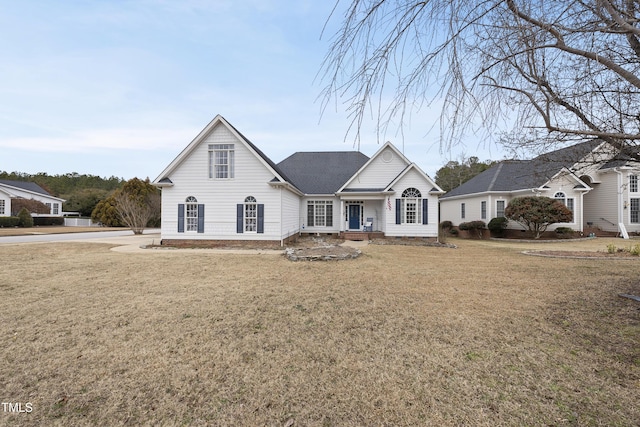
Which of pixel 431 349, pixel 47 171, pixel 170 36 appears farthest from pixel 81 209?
pixel 431 349

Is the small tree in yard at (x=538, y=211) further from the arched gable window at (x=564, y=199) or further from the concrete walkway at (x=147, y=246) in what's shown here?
the concrete walkway at (x=147, y=246)

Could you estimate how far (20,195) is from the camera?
3981cm

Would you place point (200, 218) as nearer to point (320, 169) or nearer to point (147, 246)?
point (147, 246)

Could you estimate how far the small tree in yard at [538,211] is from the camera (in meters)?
18.5

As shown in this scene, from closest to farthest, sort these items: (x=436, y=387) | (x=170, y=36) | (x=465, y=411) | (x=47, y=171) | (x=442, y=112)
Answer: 1. (x=465, y=411)
2. (x=442, y=112)
3. (x=436, y=387)
4. (x=170, y=36)
5. (x=47, y=171)

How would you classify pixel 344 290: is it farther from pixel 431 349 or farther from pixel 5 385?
pixel 5 385

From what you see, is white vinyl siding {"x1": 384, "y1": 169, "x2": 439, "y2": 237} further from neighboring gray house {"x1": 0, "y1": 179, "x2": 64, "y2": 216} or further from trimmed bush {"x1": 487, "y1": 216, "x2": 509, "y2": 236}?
neighboring gray house {"x1": 0, "y1": 179, "x2": 64, "y2": 216}

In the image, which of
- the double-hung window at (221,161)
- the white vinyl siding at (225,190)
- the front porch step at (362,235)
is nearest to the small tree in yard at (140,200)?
the white vinyl siding at (225,190)

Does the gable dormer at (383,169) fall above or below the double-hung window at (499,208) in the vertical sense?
above

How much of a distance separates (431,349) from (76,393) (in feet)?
13.5

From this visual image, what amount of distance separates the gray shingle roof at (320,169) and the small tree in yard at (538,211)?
445 inches

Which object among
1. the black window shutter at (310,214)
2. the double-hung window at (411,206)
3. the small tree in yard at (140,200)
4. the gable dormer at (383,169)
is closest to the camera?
the double-hung window at (411,206)

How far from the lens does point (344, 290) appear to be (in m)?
6.71

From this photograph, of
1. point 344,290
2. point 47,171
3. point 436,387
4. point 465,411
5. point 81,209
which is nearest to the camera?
point 465,411
